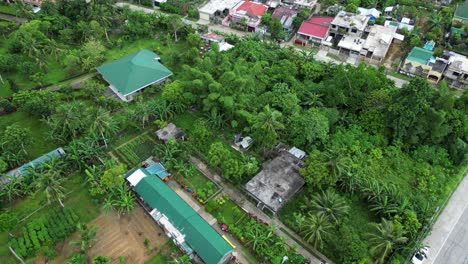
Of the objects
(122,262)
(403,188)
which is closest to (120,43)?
(122,262)

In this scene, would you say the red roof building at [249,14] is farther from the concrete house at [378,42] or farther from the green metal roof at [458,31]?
the green metal roof at [458,31]

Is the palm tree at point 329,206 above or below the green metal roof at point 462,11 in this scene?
below

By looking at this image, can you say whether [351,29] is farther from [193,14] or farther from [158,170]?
[158,170]

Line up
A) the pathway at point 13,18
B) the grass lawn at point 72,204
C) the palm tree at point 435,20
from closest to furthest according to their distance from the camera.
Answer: the grass lawn at point 72,204, the palm tree at point 435,20, the pathway at point 13,18

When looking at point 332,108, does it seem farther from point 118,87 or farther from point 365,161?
point 118,87

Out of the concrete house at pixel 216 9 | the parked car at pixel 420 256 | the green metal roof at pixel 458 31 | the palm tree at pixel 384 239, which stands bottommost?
the parked car at pixel 420 256

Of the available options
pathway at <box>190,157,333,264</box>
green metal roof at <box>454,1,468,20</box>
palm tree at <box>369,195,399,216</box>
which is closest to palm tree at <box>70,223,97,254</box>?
pathway at <box>190,157,333,264</box>

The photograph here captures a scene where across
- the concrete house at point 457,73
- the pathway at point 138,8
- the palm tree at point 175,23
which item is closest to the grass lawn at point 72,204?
the palm tree at point 175,23

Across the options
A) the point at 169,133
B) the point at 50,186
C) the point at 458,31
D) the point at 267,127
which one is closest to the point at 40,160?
the point at 50,186
